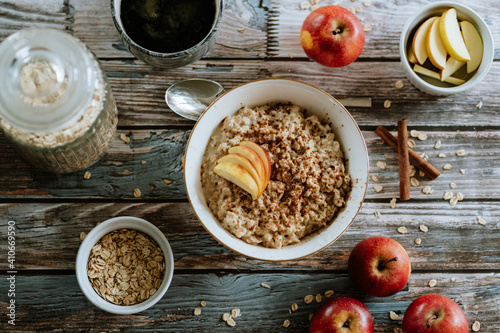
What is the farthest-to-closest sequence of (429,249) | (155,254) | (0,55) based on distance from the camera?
(429,249) < (155,254) < (0,55)

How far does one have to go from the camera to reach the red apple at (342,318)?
1.16m

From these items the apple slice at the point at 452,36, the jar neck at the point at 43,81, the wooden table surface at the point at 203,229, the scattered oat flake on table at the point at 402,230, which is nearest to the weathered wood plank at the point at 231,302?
the wooden table surface at the point at 203,229

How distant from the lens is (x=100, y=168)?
4.06 feet

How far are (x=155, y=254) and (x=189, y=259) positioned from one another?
0.33 feet

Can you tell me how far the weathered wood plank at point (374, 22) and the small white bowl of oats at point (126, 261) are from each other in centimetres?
60

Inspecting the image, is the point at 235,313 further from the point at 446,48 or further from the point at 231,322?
the point at 446,48

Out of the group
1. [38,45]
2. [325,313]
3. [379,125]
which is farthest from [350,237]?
[38,45]

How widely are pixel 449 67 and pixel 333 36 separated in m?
0.34

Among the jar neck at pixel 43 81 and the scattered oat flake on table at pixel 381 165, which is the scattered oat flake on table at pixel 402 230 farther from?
the jar neck at pixel 43 81

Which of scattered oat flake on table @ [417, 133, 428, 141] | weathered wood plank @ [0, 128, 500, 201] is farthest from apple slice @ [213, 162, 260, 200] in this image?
scattered oat flake on table @ [417, 133, 428, 141]

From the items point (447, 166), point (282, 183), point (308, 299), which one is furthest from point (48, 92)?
point (447, 166)

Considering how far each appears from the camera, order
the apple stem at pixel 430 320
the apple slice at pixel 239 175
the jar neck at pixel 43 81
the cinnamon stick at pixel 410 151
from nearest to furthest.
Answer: the jar neck at pixel 43 81, the apple slice at pixel 239 175, the apple stem at pixel 430 320, the cinnamon stick at pixel 410 151

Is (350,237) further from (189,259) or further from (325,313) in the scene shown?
(189,259)

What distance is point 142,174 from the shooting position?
1241 millimetres
